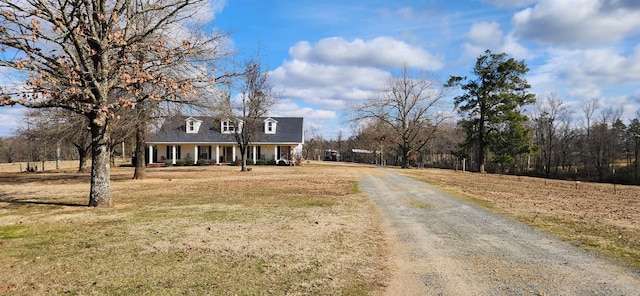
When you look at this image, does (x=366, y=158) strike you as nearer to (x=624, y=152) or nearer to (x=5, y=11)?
(x=624, y=152)

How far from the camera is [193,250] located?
6.13m

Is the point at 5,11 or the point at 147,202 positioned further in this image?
the point at 147,202

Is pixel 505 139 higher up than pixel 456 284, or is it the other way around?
pixel 505 139

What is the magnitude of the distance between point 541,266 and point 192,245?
515 centimetres

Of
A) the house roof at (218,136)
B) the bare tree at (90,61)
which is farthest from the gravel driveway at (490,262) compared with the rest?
the house roof at (218,136)

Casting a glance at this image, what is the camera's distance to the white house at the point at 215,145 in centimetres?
4350

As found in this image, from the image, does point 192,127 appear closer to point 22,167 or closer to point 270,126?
point 270,126

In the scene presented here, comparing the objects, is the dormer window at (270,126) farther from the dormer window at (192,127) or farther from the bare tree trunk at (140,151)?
the bare tree trunk at (140,151)

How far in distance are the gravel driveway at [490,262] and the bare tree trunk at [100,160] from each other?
758 cm

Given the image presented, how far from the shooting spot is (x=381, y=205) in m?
11.5

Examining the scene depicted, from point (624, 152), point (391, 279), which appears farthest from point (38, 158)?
point (624, 152)

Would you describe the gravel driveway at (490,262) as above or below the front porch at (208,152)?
below

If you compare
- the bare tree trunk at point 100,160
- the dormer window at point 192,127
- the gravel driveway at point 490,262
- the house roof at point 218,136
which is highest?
the dormer window at point 192,127

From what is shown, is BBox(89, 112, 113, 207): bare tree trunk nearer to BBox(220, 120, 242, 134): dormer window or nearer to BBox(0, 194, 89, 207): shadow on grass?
Result: BBox(0, 194, 89, 207): shadow on grass
